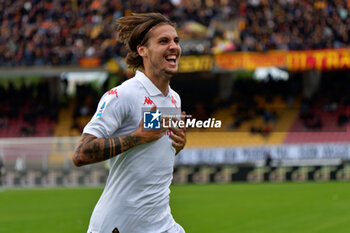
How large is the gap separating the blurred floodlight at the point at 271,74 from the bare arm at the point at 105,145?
3080 cm

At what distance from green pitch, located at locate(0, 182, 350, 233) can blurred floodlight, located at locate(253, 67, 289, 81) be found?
40.9ft

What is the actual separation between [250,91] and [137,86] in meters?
30.2

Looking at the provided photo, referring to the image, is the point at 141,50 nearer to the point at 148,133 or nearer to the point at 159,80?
the point at 159,80

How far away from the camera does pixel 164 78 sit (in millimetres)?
4191

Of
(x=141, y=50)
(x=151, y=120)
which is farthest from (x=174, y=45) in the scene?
(x=151, y=120)

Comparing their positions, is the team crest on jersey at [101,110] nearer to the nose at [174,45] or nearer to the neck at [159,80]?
the neck at [159,80]

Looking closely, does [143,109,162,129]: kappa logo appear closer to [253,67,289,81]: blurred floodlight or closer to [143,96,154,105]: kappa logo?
[143,96,154,105]: kappa logo

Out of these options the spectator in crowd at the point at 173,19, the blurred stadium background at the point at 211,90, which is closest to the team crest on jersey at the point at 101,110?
the blurred stadium background at the point at 211,90

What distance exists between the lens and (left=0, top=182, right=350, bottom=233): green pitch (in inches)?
492

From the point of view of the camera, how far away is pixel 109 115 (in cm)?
387

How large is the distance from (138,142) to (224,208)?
12011mm

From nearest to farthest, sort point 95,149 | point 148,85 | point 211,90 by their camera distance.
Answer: point 95,149 → point 148,85 → point 211,90

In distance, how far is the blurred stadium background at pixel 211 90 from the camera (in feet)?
77.2

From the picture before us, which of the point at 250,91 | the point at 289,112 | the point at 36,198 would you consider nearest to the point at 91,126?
the point at 36,198
